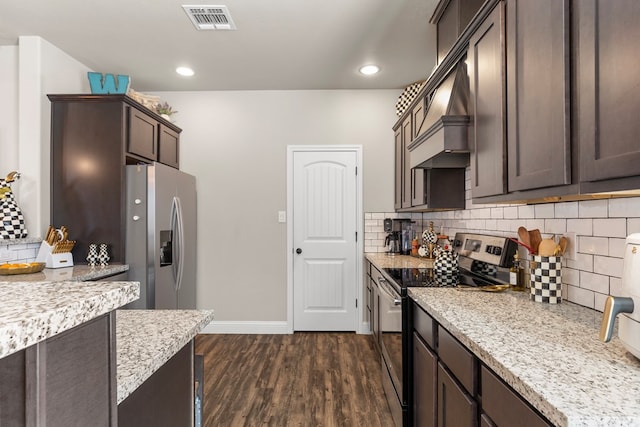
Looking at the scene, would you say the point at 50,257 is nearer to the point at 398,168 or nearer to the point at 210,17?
the point at 210,17

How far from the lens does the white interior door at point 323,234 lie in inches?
161

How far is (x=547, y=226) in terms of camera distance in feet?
5.85

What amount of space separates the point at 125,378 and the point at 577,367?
1.06 meters

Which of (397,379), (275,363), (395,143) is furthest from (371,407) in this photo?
(395,143)

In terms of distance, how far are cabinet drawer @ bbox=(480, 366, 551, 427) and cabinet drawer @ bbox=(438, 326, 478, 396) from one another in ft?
0.16

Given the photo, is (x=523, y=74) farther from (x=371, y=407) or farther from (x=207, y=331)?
(x=207, y=331)

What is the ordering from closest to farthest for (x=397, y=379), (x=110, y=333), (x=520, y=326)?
(x=110, y=333), (x=520, y=326), (x=397, y=379)

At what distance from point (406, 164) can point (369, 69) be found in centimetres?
96

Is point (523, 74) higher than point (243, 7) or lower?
lower

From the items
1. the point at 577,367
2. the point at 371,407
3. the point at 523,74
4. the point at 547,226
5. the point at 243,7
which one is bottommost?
the point at 371,407

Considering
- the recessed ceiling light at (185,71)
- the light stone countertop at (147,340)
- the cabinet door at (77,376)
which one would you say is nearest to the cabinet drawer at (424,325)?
the light stone countertop at (147,340)

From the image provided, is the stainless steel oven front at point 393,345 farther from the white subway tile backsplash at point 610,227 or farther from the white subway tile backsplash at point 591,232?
the white subway tile backsplash at point 610,227

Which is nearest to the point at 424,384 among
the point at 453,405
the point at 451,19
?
the point at 453,405

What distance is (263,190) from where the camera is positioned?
410cm
